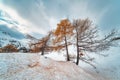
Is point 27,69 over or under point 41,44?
under

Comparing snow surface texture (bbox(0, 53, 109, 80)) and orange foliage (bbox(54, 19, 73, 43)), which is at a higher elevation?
orange foliage (bbox(54, 19, 73, 43))

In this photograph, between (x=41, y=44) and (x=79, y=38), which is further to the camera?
(x=41, y=44)

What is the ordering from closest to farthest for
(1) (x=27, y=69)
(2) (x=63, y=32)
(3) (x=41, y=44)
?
(1) (x=27, y=69), (2) (x=63, y=32), (3) (x=41, y=44)

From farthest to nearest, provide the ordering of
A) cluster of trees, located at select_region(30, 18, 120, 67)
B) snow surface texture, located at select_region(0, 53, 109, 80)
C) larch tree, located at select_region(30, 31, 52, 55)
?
larch tree, located at select_region(30, 31, 52, 55)
cluster of trees, located at select_region(30, 18, 120, 67)
snow surface texture, located at select_region(0, 53, 109, 80)

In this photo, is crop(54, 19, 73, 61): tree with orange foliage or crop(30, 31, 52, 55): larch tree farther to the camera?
crop(30, 31, 52, 55): larch tree

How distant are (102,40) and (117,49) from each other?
19.9 m

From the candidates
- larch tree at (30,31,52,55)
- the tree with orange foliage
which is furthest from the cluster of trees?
larch tree at (30,31,52,55)

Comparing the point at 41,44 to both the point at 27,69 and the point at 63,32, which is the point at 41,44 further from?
the point at 27,69

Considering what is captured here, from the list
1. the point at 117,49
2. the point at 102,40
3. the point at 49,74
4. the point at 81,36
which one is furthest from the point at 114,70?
→ the point at 49,74

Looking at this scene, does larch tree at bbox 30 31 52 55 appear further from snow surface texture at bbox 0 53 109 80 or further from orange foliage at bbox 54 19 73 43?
snow surface texture at bbox 0 53 109 80

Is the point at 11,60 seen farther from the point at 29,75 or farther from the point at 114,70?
the point at 114,70

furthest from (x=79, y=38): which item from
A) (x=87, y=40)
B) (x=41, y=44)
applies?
(x=41, y=44)

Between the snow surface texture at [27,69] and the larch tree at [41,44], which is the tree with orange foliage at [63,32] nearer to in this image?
the snow surface texture at [27,69]

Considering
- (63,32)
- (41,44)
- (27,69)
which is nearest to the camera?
(27,69)
